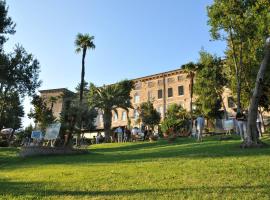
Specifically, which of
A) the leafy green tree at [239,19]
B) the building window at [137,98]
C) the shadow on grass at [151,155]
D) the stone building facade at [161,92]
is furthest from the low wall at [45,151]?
the building window at [137,98]

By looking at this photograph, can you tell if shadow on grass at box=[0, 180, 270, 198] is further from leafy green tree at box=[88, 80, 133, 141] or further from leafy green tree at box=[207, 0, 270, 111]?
leafy green tree at box=[88, 80, 133, 141]

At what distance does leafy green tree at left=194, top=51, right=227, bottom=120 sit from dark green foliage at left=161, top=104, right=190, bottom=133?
141 inches

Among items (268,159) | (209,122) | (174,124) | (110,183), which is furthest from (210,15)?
(209,122)

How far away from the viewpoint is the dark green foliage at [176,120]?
2018 inches

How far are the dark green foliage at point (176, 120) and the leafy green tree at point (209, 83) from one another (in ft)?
11.7

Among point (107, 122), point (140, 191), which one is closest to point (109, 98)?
point (107, 122)

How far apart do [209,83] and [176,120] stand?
795 cm

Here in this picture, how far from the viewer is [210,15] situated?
21.5m

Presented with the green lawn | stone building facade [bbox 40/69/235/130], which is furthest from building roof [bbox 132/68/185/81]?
the green lawn

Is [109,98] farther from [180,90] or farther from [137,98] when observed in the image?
[137,98]

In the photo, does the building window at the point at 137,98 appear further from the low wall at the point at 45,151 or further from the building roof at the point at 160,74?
the low wall at the point at 45,151

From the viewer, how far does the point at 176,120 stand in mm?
53344

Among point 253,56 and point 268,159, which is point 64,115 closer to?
point 253,56

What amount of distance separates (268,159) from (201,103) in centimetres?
4162
